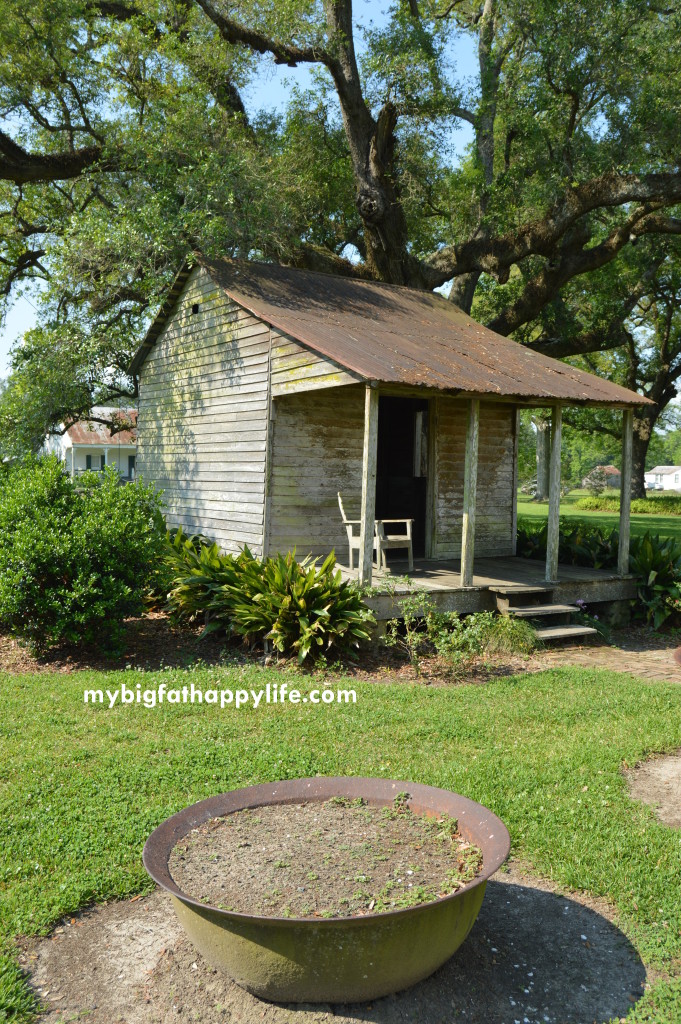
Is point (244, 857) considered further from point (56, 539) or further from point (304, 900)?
point (56, 539)

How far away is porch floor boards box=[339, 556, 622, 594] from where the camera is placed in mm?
10125

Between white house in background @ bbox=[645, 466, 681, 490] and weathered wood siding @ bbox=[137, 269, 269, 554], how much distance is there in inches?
4968

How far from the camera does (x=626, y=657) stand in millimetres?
10211

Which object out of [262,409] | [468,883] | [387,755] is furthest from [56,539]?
[468,883]

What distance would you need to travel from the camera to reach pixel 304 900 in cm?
338

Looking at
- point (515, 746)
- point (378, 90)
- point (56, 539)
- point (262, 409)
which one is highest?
point (378, 90)

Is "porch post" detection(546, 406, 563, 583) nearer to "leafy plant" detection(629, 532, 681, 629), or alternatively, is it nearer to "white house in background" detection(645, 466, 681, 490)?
"leafy plant" detection(629, 532, 681, 629)

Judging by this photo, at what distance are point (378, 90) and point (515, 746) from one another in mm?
16988

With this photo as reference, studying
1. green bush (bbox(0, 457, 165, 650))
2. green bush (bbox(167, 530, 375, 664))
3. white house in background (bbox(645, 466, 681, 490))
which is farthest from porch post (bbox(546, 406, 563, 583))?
white house in background (bbox(645, 466, 681, 490))

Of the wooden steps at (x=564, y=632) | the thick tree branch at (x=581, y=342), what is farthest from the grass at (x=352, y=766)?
the thick tree branch at (x=581, y=342)

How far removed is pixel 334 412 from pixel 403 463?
2.19 metres

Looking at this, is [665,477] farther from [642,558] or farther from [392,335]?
[392,335]

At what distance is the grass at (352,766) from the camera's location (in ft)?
14.3

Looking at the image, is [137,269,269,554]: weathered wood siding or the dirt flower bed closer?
the dirt flower bed
